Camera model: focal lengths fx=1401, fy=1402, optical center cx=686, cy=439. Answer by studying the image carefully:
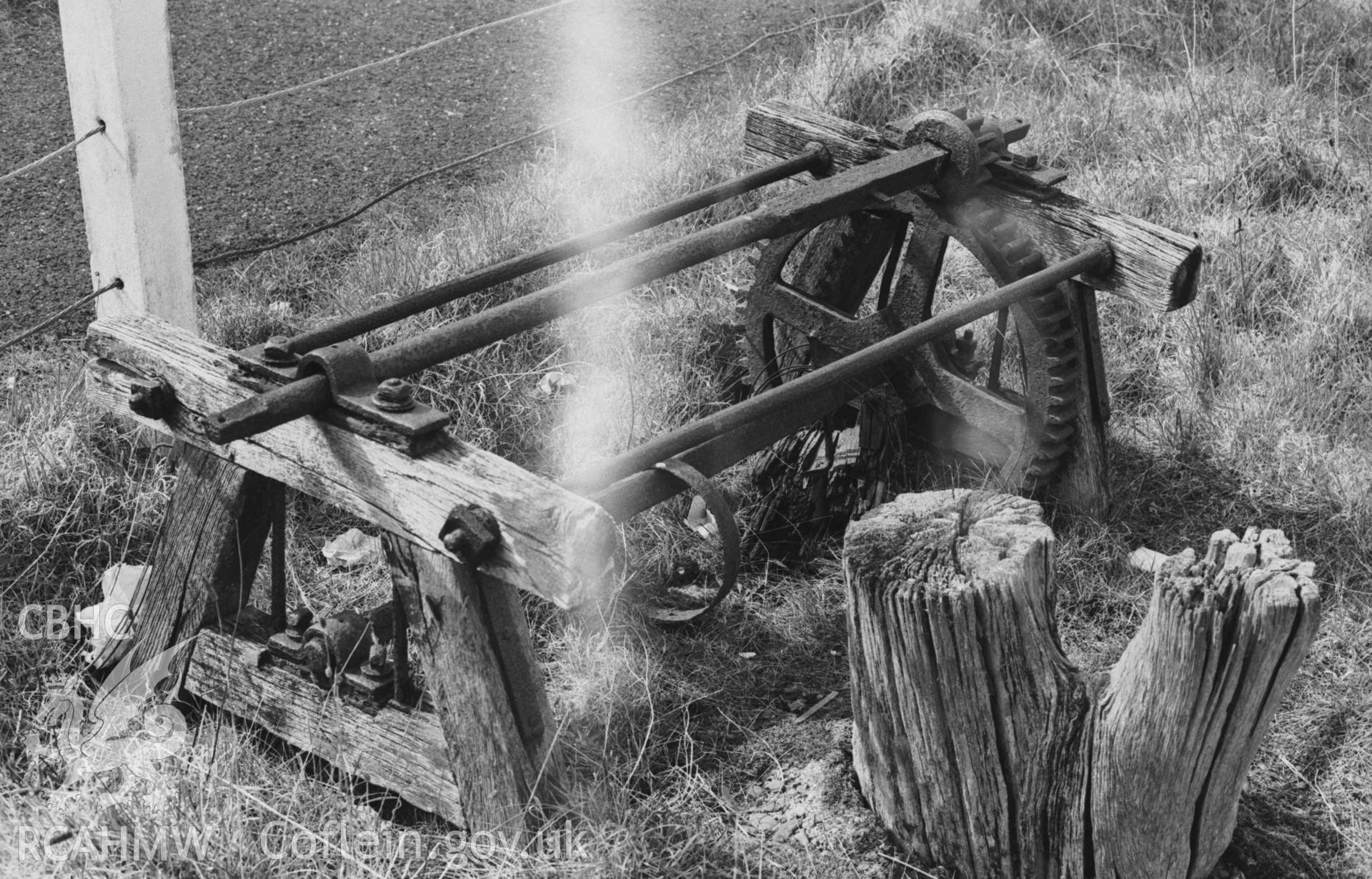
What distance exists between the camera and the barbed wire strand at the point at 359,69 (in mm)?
5784

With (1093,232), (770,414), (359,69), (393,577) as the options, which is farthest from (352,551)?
(359,69)

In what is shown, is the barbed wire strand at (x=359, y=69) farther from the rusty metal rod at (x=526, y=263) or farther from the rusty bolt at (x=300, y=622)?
the rusty bolt at (x=300, y=622)

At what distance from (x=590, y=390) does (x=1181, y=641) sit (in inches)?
101

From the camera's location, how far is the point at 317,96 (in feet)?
22.4

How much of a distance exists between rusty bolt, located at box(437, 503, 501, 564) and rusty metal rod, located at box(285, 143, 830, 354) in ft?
2.26

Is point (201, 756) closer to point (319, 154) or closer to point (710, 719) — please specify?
point (710, 719)

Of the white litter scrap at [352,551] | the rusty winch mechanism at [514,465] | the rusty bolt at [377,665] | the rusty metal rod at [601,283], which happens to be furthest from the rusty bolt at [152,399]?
the white litter scrap at [352,551]

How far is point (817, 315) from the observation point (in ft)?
14.6

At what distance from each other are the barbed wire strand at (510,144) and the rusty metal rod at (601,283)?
247cm

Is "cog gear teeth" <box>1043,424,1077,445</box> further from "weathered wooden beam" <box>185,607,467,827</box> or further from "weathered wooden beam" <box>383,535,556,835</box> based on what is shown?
"weathered wooden beam" <box>185,607,467,827</box>

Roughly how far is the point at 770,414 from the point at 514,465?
1.05 m

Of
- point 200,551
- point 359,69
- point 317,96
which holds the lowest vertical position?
point 317,96

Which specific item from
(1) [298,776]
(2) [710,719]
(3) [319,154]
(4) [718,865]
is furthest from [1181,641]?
(3) [319,154]

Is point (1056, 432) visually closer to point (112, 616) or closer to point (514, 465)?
point (514, 465)
